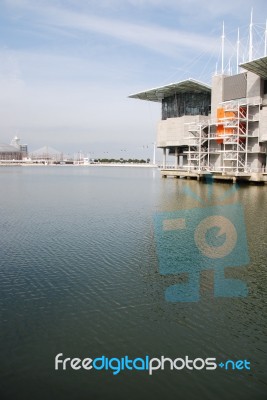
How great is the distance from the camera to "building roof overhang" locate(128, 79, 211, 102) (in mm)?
91500

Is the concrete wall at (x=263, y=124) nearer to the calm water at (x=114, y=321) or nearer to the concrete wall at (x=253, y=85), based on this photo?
the concrete wall at (x=253, y=85)

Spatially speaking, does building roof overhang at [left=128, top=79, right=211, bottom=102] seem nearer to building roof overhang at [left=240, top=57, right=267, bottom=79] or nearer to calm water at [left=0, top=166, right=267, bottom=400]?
building roof overhang at [left=240, top=57, right=267, bottom=79]

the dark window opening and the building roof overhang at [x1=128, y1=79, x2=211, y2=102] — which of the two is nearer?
the building roof overhang at [x1=128, y1=79, x2=211, y2=102]

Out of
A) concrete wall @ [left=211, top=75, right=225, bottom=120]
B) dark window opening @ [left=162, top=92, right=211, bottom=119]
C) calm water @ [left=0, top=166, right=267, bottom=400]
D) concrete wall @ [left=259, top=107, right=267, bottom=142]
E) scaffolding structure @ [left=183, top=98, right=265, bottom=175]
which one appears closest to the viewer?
calm water @ [left=0, top=166, right=267, bottom=400]

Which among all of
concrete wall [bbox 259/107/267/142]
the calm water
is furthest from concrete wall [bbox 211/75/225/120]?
the calm water

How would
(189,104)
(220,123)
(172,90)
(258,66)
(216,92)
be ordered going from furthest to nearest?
(189,104) < (172,90) < (216,92) < (220,123) < (258,66)

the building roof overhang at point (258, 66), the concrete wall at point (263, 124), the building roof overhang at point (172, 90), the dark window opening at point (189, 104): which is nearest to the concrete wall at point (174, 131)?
the dark window opening at point (189, 104)

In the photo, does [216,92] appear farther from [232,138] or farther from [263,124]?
[263,124]

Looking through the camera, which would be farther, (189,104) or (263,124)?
(189,104)

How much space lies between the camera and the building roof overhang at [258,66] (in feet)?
210

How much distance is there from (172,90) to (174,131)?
422 inches

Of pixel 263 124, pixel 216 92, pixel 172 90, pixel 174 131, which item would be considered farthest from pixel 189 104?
pixel 263 124

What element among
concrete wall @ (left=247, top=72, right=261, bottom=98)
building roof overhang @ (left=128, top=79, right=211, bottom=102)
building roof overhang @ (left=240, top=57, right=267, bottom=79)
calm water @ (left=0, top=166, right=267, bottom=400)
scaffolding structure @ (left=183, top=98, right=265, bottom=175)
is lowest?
calm water @ (left=0, top=166, right=267, bottom=400)

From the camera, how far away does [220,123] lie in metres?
78.3
